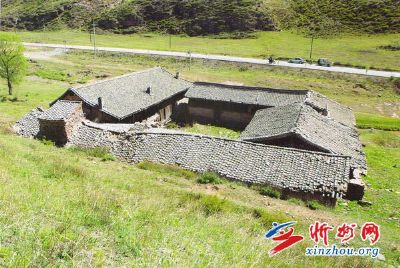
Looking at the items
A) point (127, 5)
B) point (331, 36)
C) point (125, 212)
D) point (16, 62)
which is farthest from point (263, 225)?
point (127, 5)

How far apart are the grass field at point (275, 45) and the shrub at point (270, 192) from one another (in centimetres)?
5214

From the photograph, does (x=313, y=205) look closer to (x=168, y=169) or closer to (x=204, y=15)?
(x=168, y=169)

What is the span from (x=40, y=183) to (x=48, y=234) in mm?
5160

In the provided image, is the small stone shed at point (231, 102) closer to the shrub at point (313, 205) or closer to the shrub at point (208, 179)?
the shrub at point (208, 179)

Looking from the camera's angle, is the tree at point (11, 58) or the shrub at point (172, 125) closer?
the shrub at point (172, 125)

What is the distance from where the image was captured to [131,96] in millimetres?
35406

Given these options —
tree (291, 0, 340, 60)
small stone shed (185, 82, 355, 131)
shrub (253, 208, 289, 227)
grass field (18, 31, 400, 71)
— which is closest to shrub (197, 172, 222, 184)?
shrub (253, 208, 289, 227)

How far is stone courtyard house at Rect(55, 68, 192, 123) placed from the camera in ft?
103

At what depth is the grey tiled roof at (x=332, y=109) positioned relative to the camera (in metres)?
34.5

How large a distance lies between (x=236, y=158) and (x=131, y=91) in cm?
1720

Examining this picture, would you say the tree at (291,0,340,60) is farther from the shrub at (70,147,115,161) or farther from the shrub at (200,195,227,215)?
the shrub at (200,195,227,215)

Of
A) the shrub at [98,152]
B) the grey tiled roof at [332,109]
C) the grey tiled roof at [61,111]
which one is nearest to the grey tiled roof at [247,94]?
the grey tiled roof at [332,109]

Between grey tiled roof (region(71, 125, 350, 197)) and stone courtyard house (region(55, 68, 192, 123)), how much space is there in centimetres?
428

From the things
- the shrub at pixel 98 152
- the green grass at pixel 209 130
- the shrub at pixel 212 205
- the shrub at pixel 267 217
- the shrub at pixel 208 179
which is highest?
the shrub at pixel 212 205
